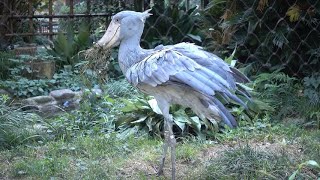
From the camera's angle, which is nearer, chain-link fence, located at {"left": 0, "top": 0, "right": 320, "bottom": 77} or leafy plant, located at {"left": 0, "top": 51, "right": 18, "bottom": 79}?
chain-link fence, located at {"left": 0, "top": 0, "right": 320, "bottom": 77}

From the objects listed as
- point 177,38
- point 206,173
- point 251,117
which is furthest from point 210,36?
point 206,173

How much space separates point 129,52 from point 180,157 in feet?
3.05

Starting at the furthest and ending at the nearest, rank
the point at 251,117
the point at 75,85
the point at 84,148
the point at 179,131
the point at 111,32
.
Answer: the point at 75,85 < the point at 251,117 < the point at 179,131 < the point at 84,148 < the point at 111,32

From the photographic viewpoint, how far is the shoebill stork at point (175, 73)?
2.94 m

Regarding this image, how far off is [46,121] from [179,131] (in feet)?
3.66

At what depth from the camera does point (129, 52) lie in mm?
3207

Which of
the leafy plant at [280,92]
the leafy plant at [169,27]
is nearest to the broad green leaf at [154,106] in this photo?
the leafy plant at [280,92]

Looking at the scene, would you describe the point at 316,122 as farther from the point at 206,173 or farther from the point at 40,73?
the point at 40,73

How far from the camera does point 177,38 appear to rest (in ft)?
22.3

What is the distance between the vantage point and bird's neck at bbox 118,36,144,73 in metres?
3.19

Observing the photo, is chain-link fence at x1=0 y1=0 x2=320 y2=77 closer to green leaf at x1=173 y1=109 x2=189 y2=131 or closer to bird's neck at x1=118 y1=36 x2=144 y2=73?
green leaf at x1=173 y1=109 x2=189 y2=131

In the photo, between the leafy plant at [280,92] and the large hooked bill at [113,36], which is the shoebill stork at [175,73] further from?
the leafy plant at [280,92]

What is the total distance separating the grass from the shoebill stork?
1.09ft

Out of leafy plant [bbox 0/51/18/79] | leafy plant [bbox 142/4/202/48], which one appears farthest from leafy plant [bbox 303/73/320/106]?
leafy plant [bbox 0/51/18/79]
